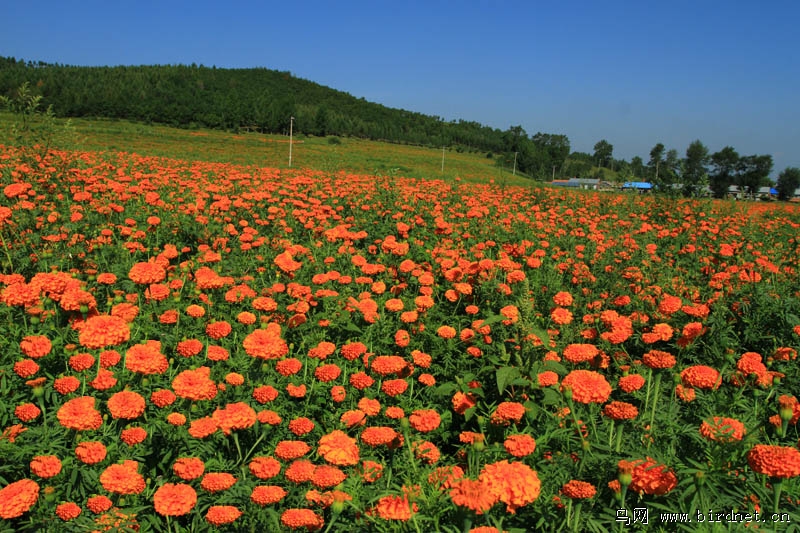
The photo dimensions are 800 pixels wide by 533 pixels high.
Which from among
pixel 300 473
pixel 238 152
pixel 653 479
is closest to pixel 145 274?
pixel 300 473

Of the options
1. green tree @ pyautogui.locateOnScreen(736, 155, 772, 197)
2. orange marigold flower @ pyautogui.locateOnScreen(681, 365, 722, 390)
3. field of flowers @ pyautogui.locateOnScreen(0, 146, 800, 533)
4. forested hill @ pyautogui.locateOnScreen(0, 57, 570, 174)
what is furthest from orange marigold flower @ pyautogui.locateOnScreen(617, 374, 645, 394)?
green tree @ pyautogui.locateOnScreen(736, 155, 772, 197)

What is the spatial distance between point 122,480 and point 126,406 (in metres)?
0.36

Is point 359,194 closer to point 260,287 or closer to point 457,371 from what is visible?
point 260,287

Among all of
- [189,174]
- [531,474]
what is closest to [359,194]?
[189,174]

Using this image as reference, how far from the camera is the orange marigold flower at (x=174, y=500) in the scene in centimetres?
156

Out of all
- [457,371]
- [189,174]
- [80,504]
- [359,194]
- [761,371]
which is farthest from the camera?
[189,174]

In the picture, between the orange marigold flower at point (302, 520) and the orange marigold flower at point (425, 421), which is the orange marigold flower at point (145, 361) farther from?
the orange marigold flower at point (425, 421)

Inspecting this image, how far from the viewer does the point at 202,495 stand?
1.83 meters

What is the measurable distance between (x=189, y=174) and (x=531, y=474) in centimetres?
869

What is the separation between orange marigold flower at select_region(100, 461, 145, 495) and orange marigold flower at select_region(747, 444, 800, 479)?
1.95 metres

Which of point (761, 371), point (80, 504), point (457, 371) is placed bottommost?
point (80, 504)

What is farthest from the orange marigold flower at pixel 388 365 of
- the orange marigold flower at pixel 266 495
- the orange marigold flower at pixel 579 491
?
the orange marigold flower at pixel 579 491

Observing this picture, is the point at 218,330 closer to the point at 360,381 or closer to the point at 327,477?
the point at 360,381

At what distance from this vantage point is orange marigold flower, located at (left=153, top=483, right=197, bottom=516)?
156cm
